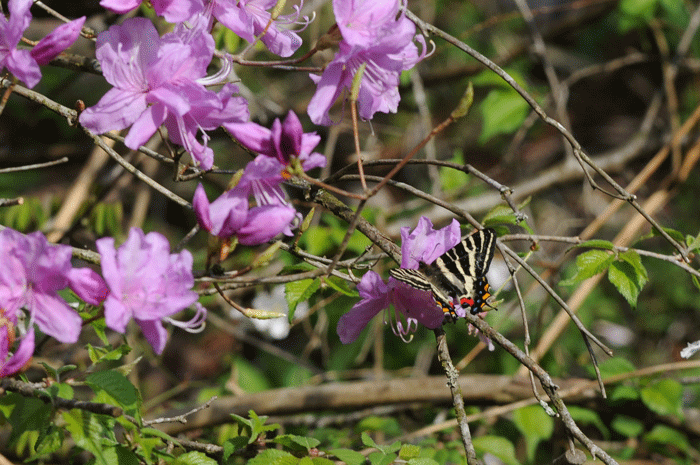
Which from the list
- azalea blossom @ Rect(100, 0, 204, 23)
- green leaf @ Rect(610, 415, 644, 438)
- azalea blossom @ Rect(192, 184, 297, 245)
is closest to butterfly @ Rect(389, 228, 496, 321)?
azalea blossom @ Rect(192, 184, 297, 245)

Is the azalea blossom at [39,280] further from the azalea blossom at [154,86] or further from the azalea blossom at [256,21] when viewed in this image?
the azalea blossom at [256,21]

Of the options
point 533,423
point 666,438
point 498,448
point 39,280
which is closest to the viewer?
point 39,280

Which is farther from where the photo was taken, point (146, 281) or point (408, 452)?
point (408, 452)

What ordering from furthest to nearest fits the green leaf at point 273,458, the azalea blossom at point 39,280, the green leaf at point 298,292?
the green leaf at point 298,292 → the green leaf at point 273,458 → the azalea blossom at point 39,280

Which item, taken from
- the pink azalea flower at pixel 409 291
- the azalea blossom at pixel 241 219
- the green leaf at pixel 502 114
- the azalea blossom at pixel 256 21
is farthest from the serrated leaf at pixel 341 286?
the green leaf at pixel 502 114

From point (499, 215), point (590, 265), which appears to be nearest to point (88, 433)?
point (499, 215)

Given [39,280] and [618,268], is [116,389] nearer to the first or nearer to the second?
[39,280]
